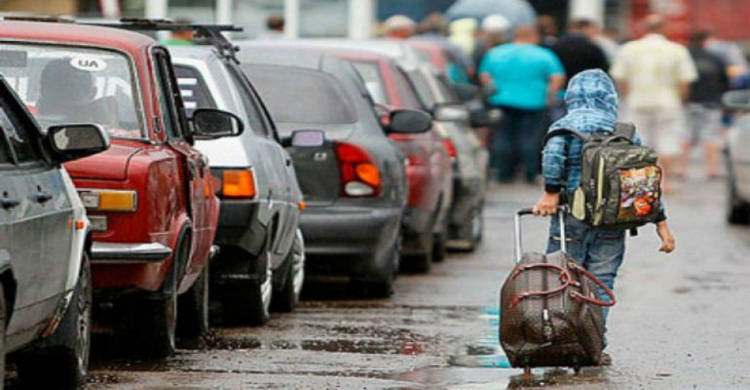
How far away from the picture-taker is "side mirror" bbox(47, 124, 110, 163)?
8805 millimetres

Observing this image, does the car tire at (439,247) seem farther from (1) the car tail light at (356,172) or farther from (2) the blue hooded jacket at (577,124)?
(2) the blue hooded jacket at (577,124)

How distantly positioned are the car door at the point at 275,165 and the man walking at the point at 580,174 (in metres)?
1.81

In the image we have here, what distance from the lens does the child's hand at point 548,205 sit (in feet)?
34.9

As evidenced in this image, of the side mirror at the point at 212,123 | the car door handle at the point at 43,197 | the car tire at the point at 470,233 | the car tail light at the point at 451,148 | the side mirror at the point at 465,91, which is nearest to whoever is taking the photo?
the car door handle at the point at 43,197

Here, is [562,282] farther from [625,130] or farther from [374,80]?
[374,80]

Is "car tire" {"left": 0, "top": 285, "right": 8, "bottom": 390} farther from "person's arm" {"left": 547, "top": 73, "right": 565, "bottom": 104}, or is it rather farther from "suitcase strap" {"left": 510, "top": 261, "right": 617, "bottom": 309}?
"person's arm" {"left": 547, "top": 73, "right": 565, "bottom": 104}

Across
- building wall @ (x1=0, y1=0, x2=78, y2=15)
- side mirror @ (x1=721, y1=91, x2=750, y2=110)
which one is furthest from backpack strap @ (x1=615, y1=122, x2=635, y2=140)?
building wall @ (x1=0, y1=0, x2=78, y2=15)

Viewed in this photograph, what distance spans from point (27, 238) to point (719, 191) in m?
21.4

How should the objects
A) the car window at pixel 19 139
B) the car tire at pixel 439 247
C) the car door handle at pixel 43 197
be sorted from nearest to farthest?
the car door handle at pixel 43 197 < the car window at pixel 19 139 < the car tire at pixel 439 247

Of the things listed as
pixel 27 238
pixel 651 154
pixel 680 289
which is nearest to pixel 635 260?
pixel 680 289

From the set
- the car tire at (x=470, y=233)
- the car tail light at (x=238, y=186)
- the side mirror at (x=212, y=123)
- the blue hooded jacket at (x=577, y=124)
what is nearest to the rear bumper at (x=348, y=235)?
the car tail light at (x=238, y=186)

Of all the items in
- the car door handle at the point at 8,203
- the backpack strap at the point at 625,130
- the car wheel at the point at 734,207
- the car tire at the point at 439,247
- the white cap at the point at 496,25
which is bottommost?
the car wheel at the point at 734,207

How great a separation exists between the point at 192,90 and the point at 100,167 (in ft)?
9.73

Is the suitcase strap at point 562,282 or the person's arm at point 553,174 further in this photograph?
the person's arm at point 553,174
